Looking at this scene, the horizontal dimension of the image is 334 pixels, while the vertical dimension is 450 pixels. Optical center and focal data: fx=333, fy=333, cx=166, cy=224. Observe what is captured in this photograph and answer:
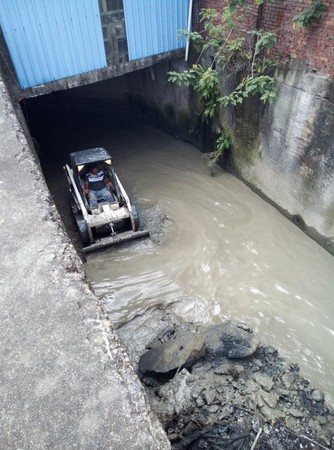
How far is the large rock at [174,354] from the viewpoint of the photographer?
4.88 meters

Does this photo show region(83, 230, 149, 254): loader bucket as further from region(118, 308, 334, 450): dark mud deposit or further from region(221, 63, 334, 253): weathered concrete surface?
region(221, 63, 334, 253): weathered concrete surface

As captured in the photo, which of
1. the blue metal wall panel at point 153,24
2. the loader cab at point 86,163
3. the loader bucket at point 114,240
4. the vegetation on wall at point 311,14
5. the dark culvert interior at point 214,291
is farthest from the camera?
the blue metal wall panel at point 153,24

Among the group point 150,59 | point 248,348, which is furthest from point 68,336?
point 150,59

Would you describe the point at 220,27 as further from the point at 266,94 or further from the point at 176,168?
the point at 176,168

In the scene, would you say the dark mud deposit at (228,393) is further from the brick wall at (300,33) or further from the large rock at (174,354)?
the brick wall at (300,33)

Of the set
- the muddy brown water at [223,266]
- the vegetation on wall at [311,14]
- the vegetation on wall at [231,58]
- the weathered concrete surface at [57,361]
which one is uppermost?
the vegetation on wall at [311,14]

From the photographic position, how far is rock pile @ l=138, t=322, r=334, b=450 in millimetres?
4047

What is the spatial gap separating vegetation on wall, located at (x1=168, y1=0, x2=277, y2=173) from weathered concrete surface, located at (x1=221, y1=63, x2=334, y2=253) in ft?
1.38

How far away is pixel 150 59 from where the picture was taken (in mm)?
8695

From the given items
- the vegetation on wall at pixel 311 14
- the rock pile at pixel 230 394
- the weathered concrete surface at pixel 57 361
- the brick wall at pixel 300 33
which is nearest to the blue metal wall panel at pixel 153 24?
the brick wall at pixel 300 33

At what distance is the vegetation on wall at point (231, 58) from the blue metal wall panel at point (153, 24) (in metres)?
0.41

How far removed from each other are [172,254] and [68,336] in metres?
4.62

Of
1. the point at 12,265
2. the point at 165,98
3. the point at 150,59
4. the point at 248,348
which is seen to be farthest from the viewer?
the point at 165,98

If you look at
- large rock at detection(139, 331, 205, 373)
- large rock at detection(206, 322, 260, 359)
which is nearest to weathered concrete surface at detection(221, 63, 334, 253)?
large rock at detection(206, 322, 260, 359)
